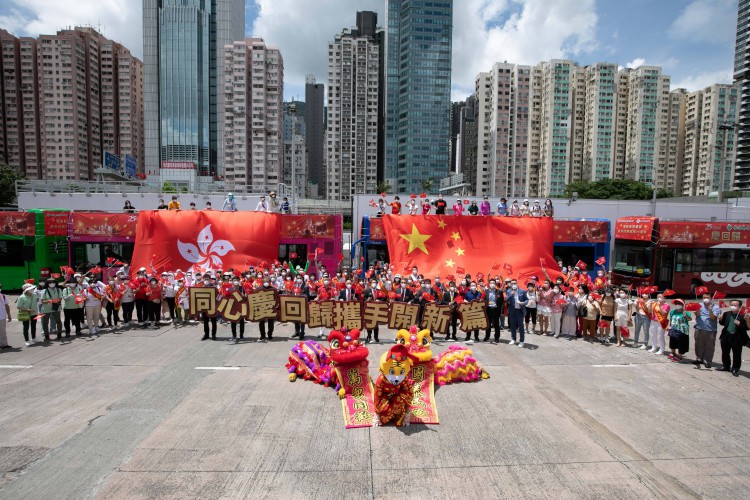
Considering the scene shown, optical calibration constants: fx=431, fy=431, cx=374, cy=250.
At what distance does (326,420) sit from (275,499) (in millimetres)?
2048

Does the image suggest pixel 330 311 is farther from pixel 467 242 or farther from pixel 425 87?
pixel 425 87

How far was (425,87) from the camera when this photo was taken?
11912 centimetres

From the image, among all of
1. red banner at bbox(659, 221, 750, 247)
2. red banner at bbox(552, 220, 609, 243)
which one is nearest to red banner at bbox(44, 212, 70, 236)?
red banner at bbox(552, 220, 609, 243)

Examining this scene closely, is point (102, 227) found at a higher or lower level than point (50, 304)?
higher

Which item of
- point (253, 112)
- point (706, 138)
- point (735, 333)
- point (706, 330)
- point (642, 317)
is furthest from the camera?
point (253, 112)

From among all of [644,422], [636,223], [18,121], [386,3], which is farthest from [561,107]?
[18,121]

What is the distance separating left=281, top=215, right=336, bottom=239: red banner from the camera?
18.8 m

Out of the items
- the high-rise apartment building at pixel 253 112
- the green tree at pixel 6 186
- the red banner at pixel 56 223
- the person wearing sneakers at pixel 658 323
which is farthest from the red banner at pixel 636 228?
the high-rise apartment building at pixel 253 112

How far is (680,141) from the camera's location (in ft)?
304

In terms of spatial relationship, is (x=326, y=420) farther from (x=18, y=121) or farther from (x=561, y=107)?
(x=18, y=121)

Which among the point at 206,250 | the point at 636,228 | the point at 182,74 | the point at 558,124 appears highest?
the point at 182,74

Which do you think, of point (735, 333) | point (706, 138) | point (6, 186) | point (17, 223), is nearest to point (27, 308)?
point (17, 223)

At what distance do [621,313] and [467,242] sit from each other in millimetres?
6369

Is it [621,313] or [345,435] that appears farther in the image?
[621,313]
